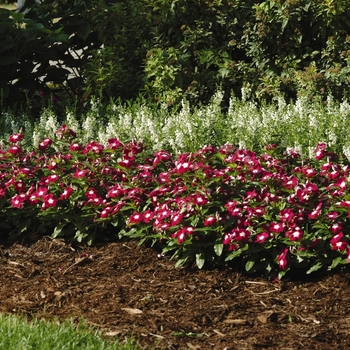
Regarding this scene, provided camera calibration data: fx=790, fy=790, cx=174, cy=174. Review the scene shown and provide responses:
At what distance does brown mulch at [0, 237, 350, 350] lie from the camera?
400 cm

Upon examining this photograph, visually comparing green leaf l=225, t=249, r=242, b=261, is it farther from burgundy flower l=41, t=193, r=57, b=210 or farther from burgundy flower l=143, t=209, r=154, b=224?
burgundy flower l=41, t=193, r=57, b=210

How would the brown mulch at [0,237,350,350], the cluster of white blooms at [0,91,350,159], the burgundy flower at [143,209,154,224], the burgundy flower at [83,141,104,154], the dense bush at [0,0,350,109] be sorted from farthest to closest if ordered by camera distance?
1. the dense bush at [0,0,350,109]
2. the cluster of white blooms at [0,91,350,159]
3. the burgundy flower at [83,141,104,154]
4. the burgundy flower at [143,209,154,224]
5. the brown mulch at [0,237,350,350]

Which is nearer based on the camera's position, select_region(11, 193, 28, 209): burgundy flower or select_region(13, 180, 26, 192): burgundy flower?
select_region(11, 193, 28, 209): burgundy flower

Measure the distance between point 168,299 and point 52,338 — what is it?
928mm

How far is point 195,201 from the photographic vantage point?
4781 millimetres

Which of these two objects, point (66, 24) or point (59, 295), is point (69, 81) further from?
point (59, 295)

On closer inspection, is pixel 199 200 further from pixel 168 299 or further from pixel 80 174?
pixel 80 174

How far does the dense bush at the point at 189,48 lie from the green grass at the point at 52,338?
155 inches

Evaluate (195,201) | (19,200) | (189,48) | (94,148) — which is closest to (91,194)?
(94,148)

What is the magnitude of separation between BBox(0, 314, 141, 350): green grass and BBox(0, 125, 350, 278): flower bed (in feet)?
3.26

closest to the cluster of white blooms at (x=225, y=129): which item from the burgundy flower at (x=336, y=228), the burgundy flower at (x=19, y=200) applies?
the burgundy flower at (x=19, y=200)

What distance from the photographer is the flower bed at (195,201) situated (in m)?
4.64

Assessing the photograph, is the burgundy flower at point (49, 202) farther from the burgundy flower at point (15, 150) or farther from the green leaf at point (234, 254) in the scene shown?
the green leaf at point (234, 254)

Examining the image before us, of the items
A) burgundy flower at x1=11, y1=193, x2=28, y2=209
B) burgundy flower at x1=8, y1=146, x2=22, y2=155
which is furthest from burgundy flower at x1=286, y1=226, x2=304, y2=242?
burgundy flower at x1=8, y1=146, x2=22, y2=155
